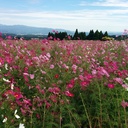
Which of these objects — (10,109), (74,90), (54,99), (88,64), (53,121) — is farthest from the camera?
(88,64)

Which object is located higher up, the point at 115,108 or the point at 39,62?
the point at 39,62

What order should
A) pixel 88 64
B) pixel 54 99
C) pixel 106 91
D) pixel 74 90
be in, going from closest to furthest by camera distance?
pixel 54 99, pixel 106 91, pixel 74 90, pixel 88 64

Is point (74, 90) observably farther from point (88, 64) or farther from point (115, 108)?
point (88, 64)

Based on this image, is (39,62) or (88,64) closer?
(39,62)

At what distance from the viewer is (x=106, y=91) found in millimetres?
3607

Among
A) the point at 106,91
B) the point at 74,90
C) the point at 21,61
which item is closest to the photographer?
the point at 106,91

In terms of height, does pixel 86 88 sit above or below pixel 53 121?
above

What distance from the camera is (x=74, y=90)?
3.90m

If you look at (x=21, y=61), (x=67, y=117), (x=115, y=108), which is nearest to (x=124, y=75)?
(x=115, y=108)

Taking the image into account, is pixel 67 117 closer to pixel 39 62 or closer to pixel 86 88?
pixel 86 88

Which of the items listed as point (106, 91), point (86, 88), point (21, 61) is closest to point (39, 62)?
point (21, 61)

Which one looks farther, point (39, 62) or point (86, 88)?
point (39, 62)

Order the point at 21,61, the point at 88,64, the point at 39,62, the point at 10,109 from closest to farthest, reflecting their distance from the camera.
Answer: the point at 10,109
the point at 39,62
the point at 21,61
the point at 88,64

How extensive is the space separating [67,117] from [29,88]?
0.68 metres
